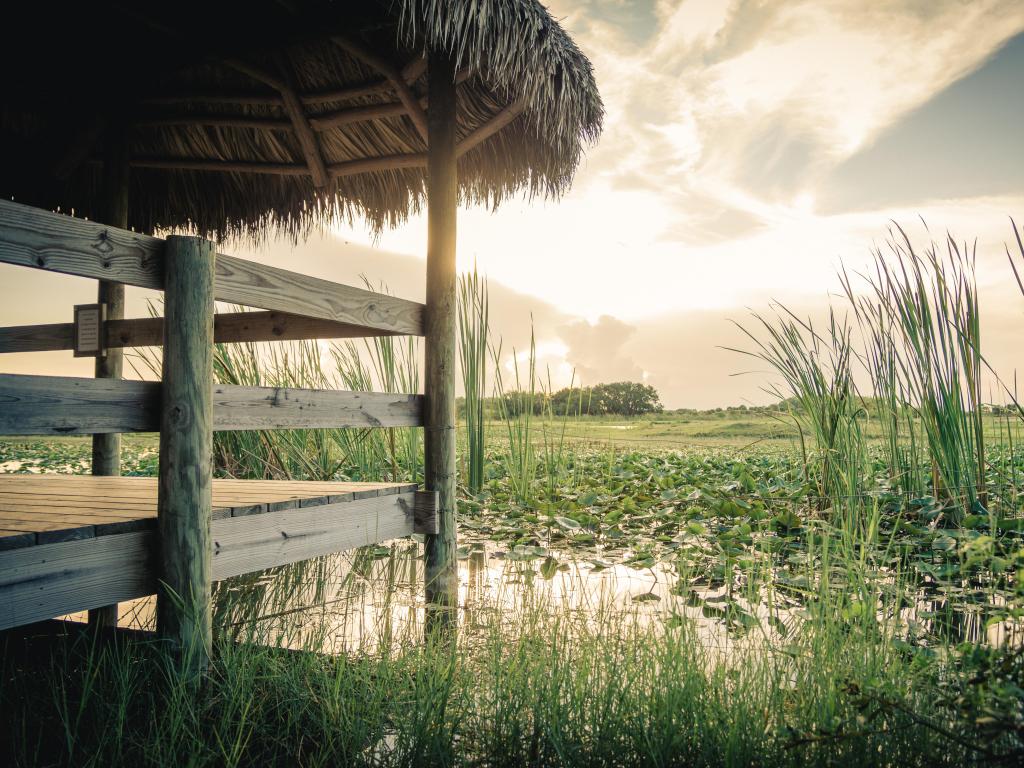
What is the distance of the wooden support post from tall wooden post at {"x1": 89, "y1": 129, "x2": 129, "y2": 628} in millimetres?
2134

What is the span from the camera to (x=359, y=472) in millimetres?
5312

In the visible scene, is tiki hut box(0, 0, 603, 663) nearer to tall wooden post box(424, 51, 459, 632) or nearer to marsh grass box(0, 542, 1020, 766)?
tall wooden post box(424, 51, 459, 632)

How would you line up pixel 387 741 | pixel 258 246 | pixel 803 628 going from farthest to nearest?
pixel 258 246 → pixel 803 628 → pixel 387 741

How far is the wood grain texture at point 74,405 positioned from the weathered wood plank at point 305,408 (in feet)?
0.70

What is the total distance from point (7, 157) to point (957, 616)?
18.4 ft

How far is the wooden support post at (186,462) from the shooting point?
1.95 meters

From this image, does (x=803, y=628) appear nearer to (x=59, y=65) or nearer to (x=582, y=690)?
(x=582, y=690)

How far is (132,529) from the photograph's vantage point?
1.93m

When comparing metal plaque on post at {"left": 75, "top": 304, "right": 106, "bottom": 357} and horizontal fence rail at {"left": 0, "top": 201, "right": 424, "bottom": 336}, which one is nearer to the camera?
horizontal fence rail at {"left": 0, "top": 201, "right": 424, "bottom": 336}

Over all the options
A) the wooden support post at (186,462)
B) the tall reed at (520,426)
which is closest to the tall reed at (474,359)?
the tall reed at (520,426)

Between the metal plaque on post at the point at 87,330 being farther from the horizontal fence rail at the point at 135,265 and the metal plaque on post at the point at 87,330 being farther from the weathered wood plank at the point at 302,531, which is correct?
the weathered wood plank at the point at 302,531

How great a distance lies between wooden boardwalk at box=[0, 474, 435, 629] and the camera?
1719mm

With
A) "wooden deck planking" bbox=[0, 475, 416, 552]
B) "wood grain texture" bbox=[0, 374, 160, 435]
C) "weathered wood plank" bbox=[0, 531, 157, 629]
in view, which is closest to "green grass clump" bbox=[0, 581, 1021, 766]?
"weathered wood plank" bbox=[0, 531, 157, 629]

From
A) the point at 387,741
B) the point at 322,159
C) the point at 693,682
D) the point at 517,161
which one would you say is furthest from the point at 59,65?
the point at 693,682
